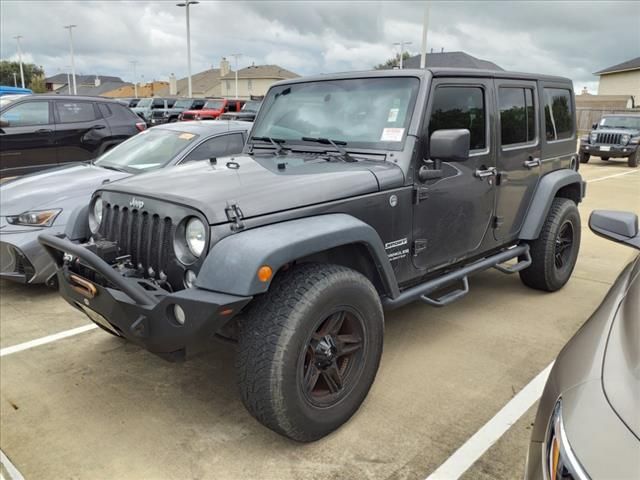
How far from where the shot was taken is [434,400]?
3072mm

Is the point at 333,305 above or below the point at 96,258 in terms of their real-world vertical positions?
below

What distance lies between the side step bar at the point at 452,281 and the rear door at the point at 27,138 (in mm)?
6786

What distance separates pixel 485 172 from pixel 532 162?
82 cm

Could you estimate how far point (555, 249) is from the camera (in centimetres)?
466

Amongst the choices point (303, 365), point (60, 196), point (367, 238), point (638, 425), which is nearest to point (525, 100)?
point (367, 238)

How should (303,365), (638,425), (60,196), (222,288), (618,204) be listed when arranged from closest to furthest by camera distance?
(638,425) < (222,288) < (303,365) < (60,196) < (618,204)

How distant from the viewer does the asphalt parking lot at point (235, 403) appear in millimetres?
2523

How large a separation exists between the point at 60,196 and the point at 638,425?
4.78 metres

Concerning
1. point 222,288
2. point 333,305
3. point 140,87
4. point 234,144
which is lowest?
point 333,305

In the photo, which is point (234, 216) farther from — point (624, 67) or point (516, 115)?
point (624, 67)

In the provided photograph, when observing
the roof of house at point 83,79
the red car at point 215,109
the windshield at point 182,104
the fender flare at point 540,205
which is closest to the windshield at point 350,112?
the fender flare at point 540,205

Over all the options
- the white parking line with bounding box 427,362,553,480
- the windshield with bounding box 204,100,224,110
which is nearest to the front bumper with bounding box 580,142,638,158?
the windshield with bounding box 204,100,224,110

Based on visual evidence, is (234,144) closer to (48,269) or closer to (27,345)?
(48,269)

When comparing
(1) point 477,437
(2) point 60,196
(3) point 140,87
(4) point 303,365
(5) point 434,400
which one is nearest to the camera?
(4) point 303,365
